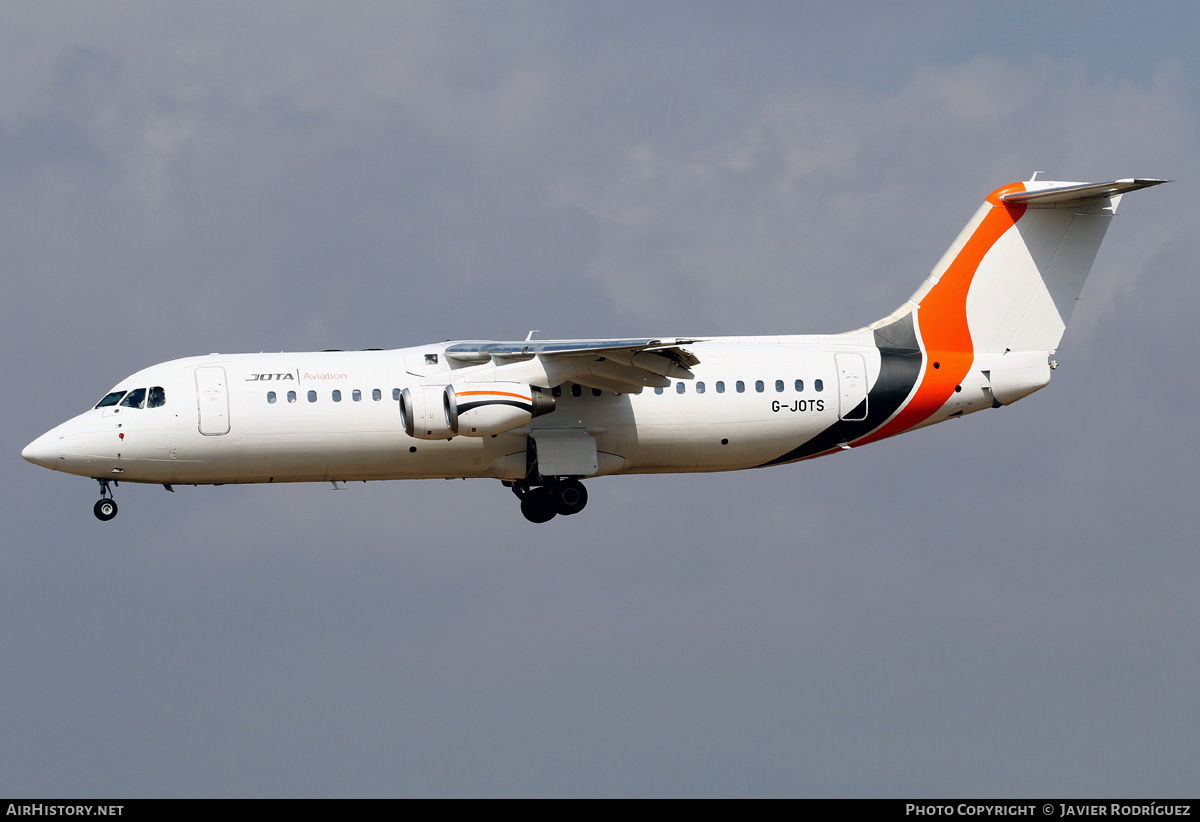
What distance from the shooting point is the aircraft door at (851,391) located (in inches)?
1165

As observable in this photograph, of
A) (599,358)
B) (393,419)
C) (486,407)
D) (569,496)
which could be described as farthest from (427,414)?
(569,496)

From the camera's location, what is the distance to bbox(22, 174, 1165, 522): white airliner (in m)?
27.7

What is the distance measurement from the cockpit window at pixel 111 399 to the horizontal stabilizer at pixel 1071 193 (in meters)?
17.1

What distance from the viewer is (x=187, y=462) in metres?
27.8

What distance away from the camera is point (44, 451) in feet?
90.6

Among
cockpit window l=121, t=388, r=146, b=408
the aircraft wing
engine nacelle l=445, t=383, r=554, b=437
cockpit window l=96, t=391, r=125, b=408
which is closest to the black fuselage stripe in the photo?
the aircraft wing

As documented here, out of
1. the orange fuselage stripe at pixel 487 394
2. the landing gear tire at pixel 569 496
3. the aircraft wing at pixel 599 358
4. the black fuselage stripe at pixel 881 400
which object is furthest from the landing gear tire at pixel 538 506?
the black fuselage stripe at pixel 881 400

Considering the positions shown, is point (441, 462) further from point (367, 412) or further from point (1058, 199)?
point (1058, 199)

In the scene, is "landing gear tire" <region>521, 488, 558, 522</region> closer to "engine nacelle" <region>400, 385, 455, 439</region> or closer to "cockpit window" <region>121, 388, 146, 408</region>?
"engine nacelle" <region>400, 385, 455, 439</region>

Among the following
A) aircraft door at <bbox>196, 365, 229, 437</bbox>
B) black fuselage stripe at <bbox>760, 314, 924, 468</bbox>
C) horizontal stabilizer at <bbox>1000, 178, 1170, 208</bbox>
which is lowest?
black fuselage stripe at <bbox>760, 314, 924, 468</bbox>

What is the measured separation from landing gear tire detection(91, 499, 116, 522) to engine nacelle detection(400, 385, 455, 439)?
5.68 meters

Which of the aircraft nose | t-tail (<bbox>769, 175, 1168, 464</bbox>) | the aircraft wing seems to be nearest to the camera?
the aircraft wing

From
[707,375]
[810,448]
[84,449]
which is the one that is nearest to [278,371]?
[84,449]

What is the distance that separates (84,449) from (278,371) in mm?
3545
